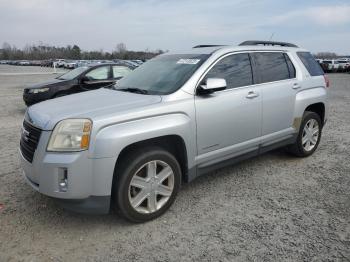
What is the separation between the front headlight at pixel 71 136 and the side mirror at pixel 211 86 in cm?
132

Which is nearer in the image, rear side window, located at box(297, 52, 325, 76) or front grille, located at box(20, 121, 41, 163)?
front grille, located at box(20, 121, 41, 163)

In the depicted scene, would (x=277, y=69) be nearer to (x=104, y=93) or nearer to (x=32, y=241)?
(x=104, y=93)

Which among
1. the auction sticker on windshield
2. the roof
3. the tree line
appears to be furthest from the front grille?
the tree line

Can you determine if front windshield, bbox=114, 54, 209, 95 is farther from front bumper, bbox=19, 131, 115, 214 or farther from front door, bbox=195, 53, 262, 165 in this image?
front bumper, bbox=19, 131, 115, 214

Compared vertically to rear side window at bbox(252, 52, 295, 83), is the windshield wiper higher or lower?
lower

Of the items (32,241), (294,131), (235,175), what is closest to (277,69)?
(294,131)

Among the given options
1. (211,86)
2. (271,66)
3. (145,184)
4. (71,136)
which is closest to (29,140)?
(71,136)

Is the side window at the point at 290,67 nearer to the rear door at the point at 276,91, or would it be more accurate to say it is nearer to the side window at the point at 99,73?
the rear door at the point at 276,91

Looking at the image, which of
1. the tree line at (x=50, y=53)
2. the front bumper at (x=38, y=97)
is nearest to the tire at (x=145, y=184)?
the front bumper at (x=38, y=97)

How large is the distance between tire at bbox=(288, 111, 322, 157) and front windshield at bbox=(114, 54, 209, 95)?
6.97 ft

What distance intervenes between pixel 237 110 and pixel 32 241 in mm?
2600

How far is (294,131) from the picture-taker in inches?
198

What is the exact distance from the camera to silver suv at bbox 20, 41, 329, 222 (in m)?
3.04

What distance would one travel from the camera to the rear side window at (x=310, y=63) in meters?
5.33
